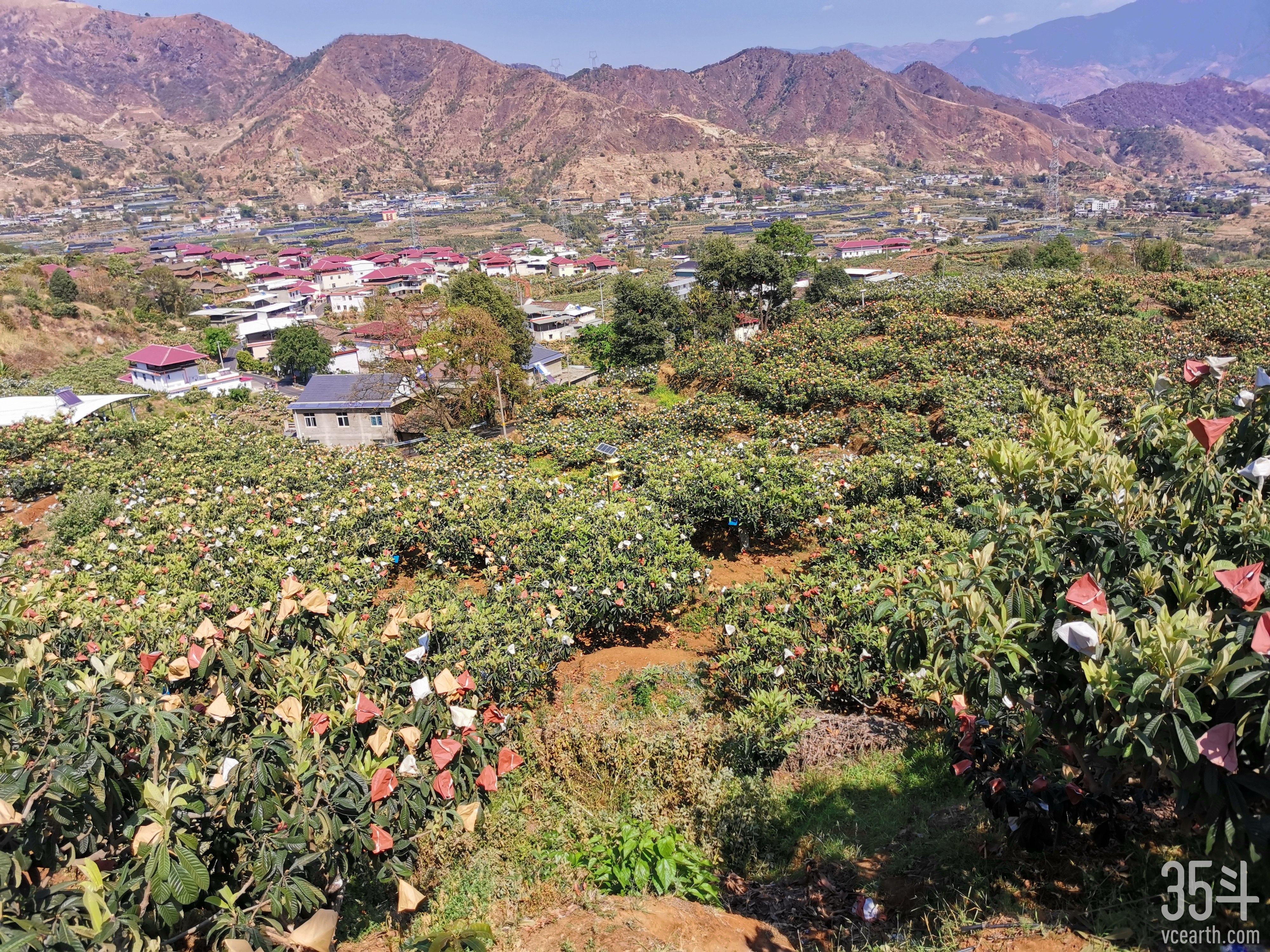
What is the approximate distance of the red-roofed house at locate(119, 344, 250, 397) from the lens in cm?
3253

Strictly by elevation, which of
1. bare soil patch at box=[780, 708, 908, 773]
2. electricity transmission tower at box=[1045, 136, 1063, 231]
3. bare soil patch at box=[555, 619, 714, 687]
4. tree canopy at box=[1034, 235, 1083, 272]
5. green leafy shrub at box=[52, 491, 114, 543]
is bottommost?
bare soil patch at box=[555, 619, 714, 687]

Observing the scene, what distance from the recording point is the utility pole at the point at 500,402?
20.1 meters

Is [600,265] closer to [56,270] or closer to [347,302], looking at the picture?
[347,302]

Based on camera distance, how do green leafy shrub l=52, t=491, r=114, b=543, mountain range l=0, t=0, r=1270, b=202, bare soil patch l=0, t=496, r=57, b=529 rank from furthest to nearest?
1. mountain range l=0, t=0, r=1270, b=202
2. bare soil patch l=0, t=496, r=57, b=529
3. green leafy shrub l=52, t=491, r=114, b=543

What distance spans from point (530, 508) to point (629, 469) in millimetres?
3407

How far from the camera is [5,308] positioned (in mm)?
36969

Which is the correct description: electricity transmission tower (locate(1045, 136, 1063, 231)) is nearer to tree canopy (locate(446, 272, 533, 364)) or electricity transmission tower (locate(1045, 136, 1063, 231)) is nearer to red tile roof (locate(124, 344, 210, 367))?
tree canopy (locate(446, 272, 533, 364))

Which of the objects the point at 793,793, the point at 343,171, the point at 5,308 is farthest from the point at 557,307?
the point at 343,171

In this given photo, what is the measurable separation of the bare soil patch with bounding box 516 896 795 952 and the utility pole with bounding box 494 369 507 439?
15768 millimetres

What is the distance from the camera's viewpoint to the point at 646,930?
3996mm

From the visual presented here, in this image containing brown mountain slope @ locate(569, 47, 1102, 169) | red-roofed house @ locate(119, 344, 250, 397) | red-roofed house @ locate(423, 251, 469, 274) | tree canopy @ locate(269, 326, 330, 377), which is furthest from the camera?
brown mountain slope @ locate(569, 47, 1102, 169)

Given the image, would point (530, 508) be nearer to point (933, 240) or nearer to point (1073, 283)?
point (1073, 283)

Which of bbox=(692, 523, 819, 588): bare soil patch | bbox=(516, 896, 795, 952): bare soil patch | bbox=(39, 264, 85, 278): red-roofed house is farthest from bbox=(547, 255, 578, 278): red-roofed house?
bbox=(516, 896, 795, 952): bare soil patch

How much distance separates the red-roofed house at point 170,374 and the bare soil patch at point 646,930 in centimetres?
3397
